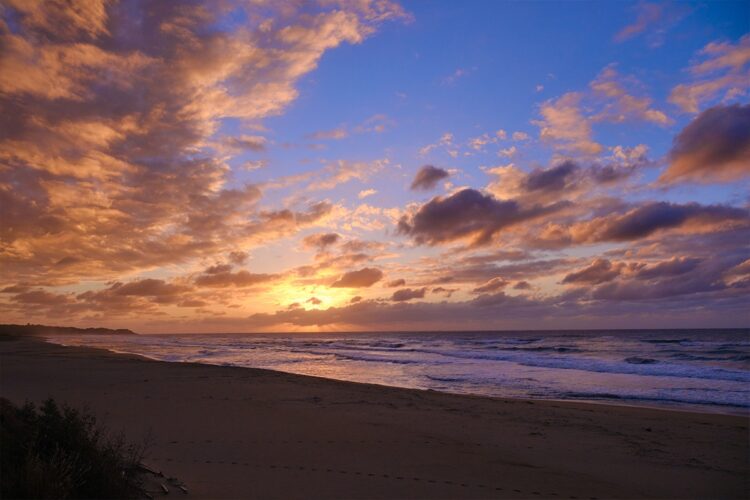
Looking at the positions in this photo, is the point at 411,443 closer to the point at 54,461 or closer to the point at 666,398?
the point at 54,461

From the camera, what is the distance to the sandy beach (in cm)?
645

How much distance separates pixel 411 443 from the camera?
8781 millimetres

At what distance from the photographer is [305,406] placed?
504 inches

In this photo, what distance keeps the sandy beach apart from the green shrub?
1050mm

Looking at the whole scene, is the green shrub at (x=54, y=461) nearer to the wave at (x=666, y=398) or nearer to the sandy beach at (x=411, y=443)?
the sandy beach at (x=411, y=443)

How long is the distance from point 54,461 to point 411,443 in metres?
5.96

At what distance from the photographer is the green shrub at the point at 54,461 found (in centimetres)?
388

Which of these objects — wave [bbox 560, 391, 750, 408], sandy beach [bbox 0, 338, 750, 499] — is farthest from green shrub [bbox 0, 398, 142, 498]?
wave [bbox 560, 391, 750, 408]

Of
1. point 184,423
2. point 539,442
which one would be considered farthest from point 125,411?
point 539,442

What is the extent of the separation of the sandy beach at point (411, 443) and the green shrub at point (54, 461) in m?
1.05

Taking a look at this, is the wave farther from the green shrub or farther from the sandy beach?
the green shrub

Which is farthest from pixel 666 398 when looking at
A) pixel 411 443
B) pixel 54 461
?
pixel 54 461

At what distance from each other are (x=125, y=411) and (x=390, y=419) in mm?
6224

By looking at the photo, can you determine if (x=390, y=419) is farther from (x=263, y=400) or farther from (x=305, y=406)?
(x=263, y=400)
